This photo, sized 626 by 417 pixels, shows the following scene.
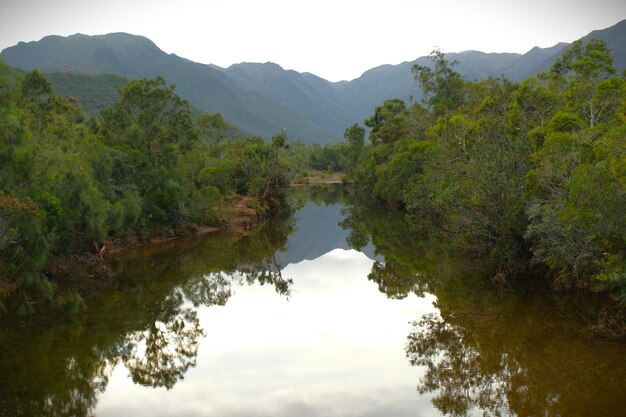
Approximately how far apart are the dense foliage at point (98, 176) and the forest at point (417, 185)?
0.08 m

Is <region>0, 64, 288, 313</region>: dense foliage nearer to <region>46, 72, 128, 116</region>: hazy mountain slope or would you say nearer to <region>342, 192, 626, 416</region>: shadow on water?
<region>342, 192, 626, 416</region>: shadow on water

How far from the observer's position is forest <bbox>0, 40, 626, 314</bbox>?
694 inches

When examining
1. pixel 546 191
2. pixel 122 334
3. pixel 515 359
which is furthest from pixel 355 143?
pixel 515 359

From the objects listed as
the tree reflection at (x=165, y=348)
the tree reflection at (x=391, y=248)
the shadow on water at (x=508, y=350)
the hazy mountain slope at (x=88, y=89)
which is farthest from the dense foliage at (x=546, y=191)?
the hazy mountain slope at (x=88, y=89)

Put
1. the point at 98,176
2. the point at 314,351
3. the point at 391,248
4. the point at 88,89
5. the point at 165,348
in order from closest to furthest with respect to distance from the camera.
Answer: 1. the point at 314,351
2. the point at 165,348
3. the point at 98,176
4. the point at 391,248
5. the point at 88,89

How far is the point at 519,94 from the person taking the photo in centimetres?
3716

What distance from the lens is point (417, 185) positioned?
30.7 m

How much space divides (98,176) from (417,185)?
17.3m

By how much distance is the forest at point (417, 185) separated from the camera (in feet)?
57.8

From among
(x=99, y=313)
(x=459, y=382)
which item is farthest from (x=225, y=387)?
(x=99, y=313)

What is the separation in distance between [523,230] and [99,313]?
54.3 feet

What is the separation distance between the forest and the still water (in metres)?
2.04

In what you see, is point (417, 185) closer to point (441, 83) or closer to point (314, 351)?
point (314, 351)

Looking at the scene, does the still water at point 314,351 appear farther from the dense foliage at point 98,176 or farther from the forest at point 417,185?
the dense foliage at point 98,176
